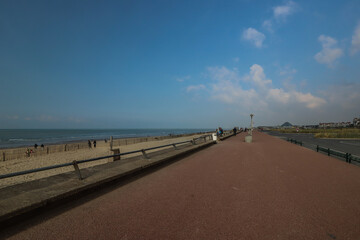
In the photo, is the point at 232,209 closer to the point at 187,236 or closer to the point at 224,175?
the point at 187,236

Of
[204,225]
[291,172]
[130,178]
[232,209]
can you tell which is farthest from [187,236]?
[291,172]

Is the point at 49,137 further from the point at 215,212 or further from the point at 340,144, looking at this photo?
the point at 340,144

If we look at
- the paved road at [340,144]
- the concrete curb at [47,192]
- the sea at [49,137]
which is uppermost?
the concrete curb at [47,192]

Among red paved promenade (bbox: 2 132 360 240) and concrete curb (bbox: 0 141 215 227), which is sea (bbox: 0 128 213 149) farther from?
red paved promenade (bbox: 2 132 360 240)

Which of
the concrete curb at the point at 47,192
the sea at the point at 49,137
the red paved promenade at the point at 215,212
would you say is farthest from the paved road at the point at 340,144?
the sea at the point at 49,137

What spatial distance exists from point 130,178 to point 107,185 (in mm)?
927

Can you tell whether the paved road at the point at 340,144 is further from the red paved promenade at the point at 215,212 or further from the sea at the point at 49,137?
the sea at the point at 49,137

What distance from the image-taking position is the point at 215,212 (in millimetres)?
3416

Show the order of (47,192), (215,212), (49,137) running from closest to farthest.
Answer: (215,212) < (47,192) < (49,137)

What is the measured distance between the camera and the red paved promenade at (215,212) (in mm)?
2760

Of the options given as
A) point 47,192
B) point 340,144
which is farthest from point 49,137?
point 340,144

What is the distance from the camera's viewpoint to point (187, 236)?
267 cm

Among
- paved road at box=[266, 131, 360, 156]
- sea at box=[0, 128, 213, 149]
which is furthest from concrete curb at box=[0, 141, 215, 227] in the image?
sea at box=[0, 128, 213, 149]

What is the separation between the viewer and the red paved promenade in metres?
2.76
